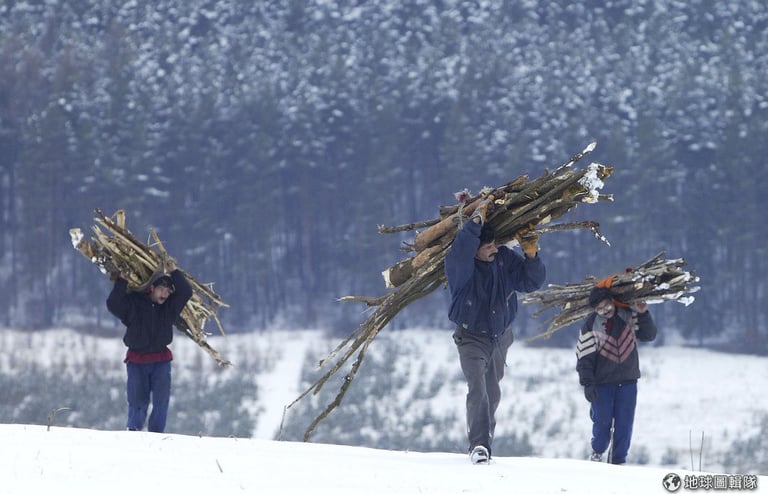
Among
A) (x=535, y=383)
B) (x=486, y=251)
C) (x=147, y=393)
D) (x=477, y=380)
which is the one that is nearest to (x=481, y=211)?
(x=486, y=251)

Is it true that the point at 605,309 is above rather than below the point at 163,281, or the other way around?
below

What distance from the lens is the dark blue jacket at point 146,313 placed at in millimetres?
9891

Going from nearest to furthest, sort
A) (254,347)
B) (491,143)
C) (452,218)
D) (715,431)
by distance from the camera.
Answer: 1. (452,218)
2. (715,431)
3. (254,347)
4. (491,143)

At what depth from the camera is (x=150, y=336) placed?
9898mm

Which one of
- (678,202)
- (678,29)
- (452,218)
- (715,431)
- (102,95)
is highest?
(678,29)

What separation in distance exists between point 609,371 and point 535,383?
28.6m

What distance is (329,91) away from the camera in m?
57.5

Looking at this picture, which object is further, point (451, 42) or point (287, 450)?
point (451, 42)

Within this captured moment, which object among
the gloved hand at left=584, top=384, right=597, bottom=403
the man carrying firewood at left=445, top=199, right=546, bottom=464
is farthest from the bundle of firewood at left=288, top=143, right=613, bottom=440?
the gloved hand at left=584, top=384, right=597, bottom=403

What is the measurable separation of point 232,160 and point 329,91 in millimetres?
5712

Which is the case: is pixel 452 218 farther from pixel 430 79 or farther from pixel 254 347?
pixel 430 79

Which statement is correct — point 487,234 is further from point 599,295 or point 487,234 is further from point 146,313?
point 146,313

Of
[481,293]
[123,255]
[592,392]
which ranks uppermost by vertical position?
[123,255]

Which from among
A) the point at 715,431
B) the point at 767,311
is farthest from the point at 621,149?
the point at 715,431
